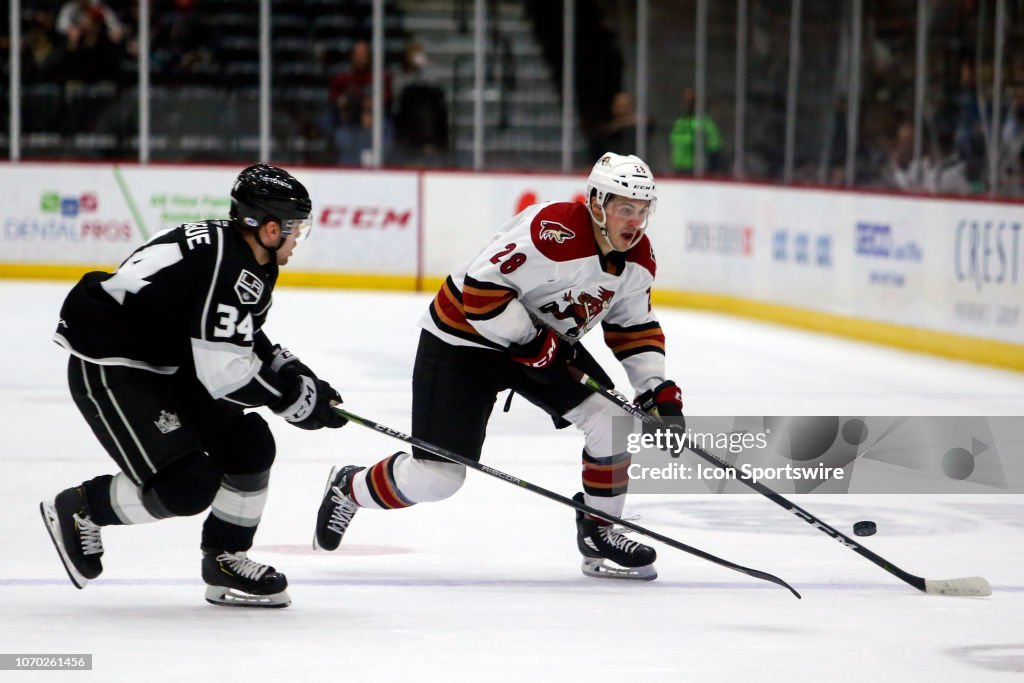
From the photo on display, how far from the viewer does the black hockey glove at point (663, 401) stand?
13.2 ft

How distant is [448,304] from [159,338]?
0.76 metres

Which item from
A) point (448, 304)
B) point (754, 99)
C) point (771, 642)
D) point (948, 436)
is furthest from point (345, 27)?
point (771, 642)

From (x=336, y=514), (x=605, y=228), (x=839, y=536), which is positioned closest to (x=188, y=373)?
(x=336, y=514)

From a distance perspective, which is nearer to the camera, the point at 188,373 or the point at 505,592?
the point at 188,373

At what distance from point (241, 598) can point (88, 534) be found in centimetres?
36

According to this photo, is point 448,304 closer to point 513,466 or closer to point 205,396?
point 205,396

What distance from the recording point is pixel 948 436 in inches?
253

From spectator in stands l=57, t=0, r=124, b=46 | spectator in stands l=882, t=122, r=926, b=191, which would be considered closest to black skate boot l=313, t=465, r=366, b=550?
spectator in stands l=882, t=122, r=926, b=191

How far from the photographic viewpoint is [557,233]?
390 cm

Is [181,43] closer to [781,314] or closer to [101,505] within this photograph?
[781,314]

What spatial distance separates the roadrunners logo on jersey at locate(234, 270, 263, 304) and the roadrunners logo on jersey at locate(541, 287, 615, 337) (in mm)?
843

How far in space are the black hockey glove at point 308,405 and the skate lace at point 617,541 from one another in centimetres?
83

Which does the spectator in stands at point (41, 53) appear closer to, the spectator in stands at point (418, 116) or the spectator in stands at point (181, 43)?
the spectator in stands at point (181, 43)

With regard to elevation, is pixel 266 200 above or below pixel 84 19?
below
